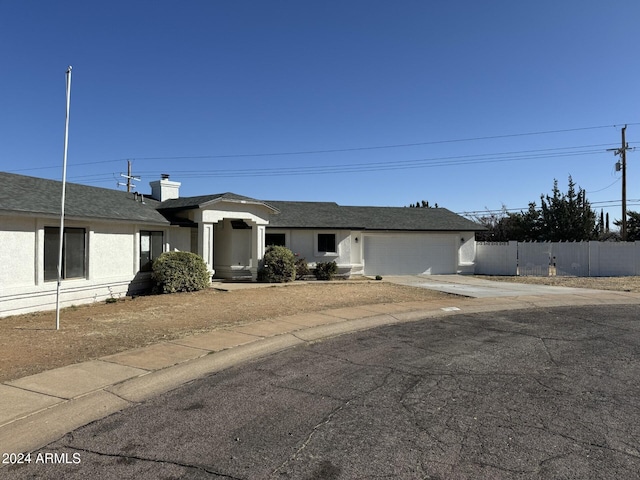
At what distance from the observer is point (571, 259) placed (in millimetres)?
25938

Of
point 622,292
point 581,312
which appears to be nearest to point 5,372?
point 581,312

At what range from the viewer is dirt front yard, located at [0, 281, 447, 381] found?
739 cm

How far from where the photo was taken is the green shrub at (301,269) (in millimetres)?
22344

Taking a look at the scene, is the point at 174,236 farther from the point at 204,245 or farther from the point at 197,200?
the point at 197,200

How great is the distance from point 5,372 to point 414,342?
6.79m

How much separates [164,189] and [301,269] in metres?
7.75

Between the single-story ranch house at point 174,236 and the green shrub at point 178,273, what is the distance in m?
1.01

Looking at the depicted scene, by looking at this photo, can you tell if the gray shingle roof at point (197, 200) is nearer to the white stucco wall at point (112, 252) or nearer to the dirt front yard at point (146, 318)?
the white stucco wall at point (112, 252)

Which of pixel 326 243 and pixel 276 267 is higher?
pixel 326 243

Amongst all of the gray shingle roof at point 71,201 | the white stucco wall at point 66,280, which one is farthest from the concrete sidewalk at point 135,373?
the gray shingle roof at point 71,201

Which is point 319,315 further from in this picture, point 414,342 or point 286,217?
point 286,217

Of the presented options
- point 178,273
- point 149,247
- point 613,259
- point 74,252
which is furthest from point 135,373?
point 613,259

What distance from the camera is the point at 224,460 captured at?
151 inches

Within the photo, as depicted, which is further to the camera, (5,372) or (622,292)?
(622,292)
